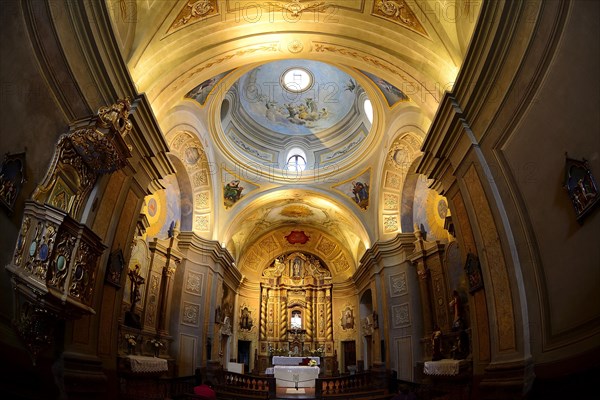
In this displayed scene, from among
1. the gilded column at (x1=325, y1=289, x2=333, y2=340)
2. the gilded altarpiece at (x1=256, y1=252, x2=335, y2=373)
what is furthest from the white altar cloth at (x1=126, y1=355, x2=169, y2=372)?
the gilded column at (x1=325, y1=289, x2=333, y2=340)

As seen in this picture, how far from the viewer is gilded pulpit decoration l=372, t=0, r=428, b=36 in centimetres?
923

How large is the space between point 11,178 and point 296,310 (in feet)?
66.6

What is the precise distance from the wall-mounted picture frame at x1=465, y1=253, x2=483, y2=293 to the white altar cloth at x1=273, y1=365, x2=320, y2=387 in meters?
10.0

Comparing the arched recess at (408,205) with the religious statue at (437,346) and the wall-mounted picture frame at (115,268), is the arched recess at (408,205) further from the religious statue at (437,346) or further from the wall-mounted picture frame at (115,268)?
the wall-mounted picture frame at (115,268)

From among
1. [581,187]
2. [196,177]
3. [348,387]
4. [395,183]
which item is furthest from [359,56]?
[348,387]

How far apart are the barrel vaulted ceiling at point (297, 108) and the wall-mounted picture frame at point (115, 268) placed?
141 inches

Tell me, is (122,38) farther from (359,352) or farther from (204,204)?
(359,352)

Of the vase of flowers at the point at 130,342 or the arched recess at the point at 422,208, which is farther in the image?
the arched recess at the point at 422,208

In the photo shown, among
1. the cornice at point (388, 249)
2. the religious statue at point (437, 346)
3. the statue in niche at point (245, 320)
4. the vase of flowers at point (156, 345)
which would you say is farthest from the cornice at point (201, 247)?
the religious statue at point (437, 346)

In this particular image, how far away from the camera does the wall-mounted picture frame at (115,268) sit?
26.5ft

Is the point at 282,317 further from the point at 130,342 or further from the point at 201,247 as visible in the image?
the point at 130,342

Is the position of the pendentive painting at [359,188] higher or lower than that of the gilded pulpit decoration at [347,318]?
higher

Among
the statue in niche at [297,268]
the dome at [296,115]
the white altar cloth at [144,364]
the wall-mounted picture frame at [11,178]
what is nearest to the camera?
the wall-mounted picture frame at [11,178]

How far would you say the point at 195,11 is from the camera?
9.48 m
